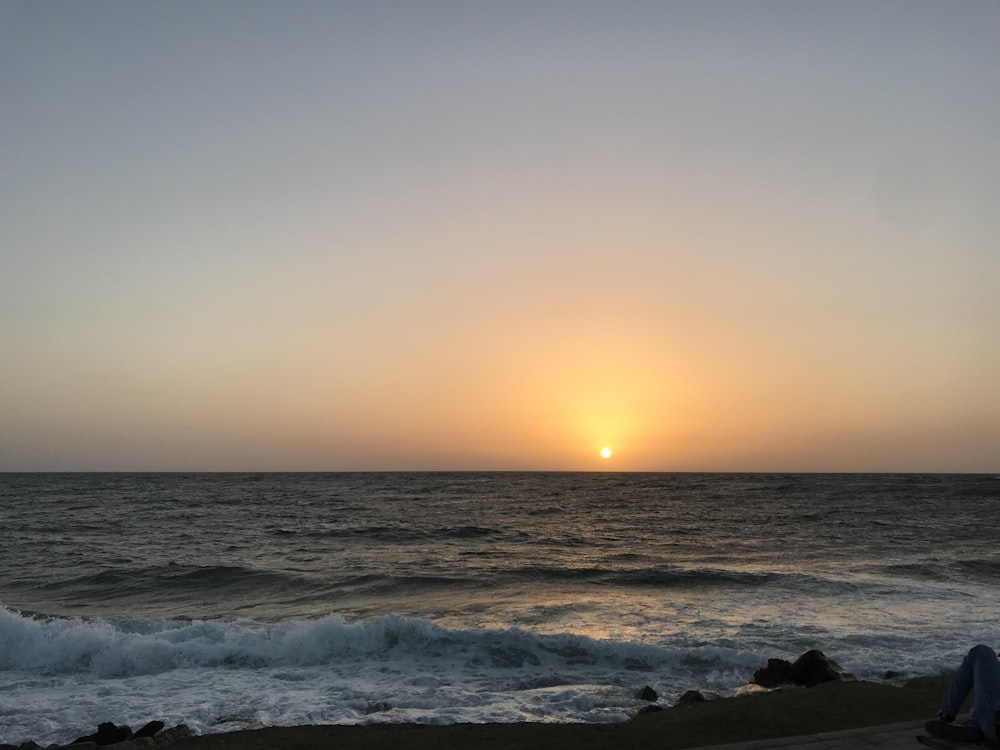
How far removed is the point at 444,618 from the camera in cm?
1852

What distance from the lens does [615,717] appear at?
35.2 ft

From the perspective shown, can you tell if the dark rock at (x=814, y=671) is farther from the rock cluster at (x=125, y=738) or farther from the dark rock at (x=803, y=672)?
the rock cluster at (x=125, y=738)

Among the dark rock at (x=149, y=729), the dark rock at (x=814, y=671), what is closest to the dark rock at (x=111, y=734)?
the dark rock at (x=149, y=729)

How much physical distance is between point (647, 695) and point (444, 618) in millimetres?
7850

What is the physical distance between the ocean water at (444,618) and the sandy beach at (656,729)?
1005 millimetres

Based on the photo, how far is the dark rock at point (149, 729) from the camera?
10.1 metres

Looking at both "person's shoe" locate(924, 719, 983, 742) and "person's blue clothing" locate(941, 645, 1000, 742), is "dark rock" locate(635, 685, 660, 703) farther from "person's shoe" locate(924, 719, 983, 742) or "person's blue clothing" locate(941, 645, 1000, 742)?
"person's blue clothing" locate(941, 645, 1000, 742)

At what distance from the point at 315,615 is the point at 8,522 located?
131ft

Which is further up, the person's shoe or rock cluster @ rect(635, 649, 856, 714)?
the person's shoe

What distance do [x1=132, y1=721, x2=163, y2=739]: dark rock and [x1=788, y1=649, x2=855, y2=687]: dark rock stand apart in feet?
34.3

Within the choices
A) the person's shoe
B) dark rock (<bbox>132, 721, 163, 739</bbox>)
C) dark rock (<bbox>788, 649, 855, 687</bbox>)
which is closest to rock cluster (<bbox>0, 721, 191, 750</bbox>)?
dark rock (<bbox>132, 721, 163, 739</bbox>)

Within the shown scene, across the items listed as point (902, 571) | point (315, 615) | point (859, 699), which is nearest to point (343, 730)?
point (859, 699)

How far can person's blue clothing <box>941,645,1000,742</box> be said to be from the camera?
6.46 meters

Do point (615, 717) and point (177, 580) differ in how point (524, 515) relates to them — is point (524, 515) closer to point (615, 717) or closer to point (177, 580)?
point (177, 580)
